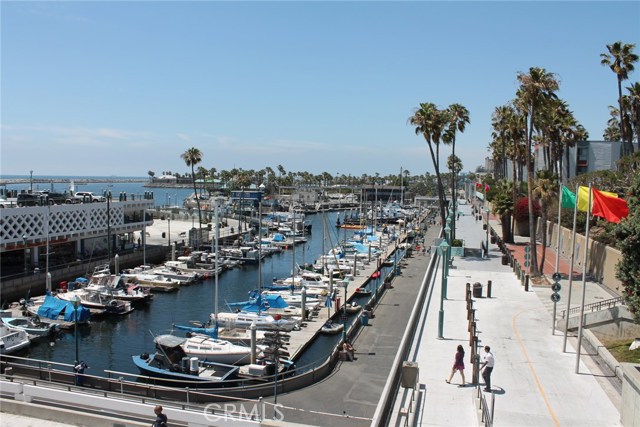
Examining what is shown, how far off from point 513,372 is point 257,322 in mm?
20195

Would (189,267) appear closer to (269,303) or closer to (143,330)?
(143,330)

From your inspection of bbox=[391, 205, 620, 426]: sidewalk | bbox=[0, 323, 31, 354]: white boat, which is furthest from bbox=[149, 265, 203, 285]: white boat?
bbox=[391, 205, 620, 426]: sidewalk

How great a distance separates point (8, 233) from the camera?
5141cm

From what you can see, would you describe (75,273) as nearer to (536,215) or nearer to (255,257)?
(255,257)

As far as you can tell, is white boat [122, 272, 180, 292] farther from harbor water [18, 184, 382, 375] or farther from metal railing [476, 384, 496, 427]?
metal railing [476, 384, 496, 427]

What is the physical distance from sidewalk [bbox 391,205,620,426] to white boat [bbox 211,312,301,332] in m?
9.55

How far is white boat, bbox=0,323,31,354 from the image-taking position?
33838 millimetres

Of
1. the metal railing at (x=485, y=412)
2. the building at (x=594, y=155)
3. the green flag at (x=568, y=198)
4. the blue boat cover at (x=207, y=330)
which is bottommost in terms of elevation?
the blue boat cover at (x=207, y=330)

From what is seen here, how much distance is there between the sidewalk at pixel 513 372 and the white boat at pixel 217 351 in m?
10.0

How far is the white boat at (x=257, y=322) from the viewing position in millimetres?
37344

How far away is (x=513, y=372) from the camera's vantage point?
70.1 ft

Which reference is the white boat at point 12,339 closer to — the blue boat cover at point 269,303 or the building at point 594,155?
the blue boat cover at point 269,303

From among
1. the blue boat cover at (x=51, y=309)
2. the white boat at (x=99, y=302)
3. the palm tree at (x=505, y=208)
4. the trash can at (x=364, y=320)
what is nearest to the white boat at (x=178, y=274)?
the white boat at (x=99, y=302)

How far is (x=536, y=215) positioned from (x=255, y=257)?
37.0m
